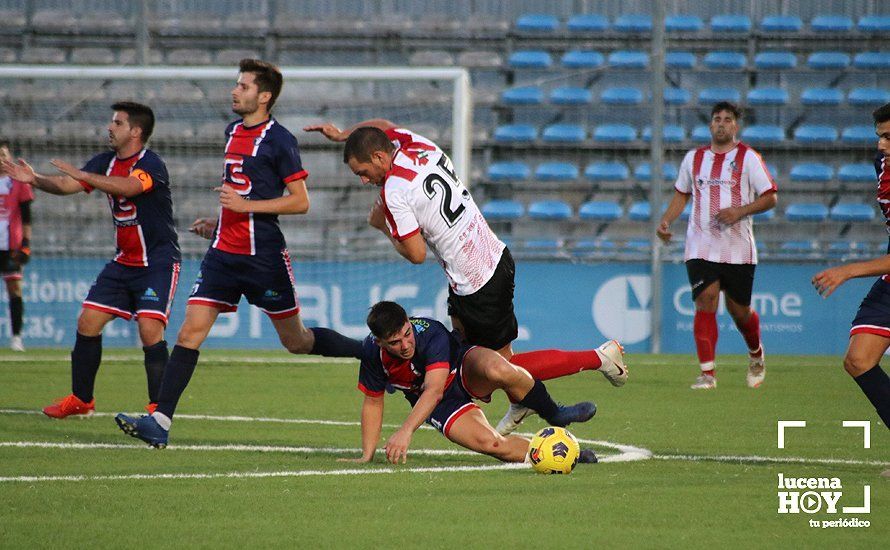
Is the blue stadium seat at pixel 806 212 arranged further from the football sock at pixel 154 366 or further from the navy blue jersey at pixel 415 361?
the navy blue jersey at pixel 415 361

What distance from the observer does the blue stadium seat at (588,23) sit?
20.6 m

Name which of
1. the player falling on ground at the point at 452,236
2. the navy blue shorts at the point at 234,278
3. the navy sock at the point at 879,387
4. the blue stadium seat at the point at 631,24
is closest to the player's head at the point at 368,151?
the player falling on ground at the point at 452,236

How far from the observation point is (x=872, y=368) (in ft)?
20.0

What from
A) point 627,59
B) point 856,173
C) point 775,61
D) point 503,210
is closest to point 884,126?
point 503,210

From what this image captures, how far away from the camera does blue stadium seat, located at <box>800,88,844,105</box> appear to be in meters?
19.2

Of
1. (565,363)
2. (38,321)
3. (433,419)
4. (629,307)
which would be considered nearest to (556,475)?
(433,419)

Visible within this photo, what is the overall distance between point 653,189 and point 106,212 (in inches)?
287

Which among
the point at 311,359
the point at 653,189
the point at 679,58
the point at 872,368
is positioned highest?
the point at 679,58

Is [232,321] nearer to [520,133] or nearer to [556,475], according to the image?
[520,133]

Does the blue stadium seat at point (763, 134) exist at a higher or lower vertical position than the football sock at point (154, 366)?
higher

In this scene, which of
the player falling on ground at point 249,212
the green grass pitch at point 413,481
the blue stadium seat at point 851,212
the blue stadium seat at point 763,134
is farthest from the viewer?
the blue stadium seat at point 763,134

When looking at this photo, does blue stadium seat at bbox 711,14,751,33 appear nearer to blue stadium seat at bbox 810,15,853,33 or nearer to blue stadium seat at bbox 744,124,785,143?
blue stadium seat at bbox 810,15,853,33

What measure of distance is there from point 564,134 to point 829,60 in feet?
14.9

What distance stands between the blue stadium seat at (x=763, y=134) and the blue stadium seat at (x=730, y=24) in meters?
2.07
